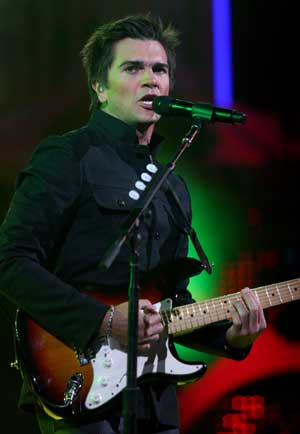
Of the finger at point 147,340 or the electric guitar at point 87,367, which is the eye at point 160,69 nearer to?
the electric guitar at point 87,367

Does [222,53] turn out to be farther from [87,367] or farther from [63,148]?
[87,367]

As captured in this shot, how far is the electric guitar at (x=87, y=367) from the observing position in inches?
76.9

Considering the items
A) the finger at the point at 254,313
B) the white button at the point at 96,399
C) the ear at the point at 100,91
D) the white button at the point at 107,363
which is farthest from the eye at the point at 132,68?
the white button at the point at 96,399

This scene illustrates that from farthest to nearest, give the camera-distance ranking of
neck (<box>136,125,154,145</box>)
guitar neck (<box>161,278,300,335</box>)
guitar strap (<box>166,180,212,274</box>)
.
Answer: neck (<box>136,125,154,145</box>) → guitar strap (<box>166,180,212,274</box>) → guitar neck (<box>161,278,300,335</box>)

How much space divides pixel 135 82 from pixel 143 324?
0.97 metres

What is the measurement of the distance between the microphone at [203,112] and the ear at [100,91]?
571 millimetres

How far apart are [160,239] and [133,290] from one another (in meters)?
0.68

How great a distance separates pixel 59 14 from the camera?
3439 millimetres

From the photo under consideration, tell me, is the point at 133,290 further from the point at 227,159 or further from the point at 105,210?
the point at 227,159

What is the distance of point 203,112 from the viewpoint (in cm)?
197

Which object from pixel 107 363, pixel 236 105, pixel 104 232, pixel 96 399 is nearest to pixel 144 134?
pixel 104 232

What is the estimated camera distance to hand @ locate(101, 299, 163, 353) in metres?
1.92

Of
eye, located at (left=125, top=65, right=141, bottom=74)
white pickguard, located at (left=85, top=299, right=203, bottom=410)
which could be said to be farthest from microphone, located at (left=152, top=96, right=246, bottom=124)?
white pickguard, located at (left=85, top=299, right=203, bottom=410)

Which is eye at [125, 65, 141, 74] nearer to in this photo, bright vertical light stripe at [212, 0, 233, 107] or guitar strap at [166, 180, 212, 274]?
guitar strap at [166, 180, 212, 274]
